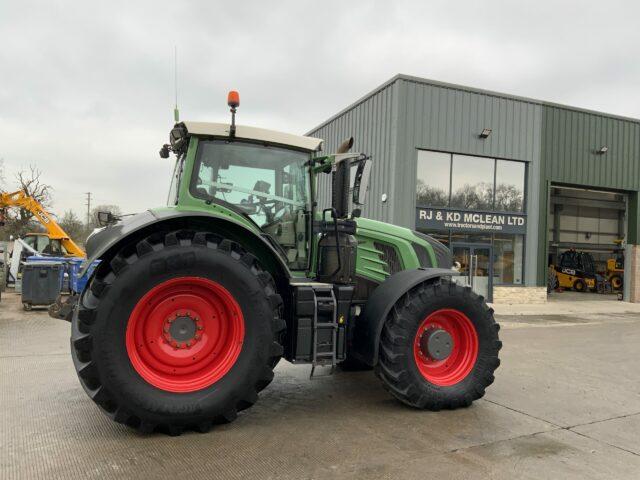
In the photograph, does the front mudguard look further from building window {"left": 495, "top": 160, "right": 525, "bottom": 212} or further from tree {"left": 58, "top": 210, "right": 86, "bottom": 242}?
tree {"left": 58, "top": 210, "right": 86, "bottom": 242}

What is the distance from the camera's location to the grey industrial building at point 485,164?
15.6 metres

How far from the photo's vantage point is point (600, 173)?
19.0 meters

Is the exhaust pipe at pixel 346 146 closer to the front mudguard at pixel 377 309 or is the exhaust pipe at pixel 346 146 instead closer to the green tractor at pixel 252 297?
the green tractor at pixel 252 297

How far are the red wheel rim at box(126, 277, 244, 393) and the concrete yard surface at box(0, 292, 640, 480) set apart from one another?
451mm

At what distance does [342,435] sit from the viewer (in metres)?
3.91

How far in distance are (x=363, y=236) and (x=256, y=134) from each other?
1.53 metres

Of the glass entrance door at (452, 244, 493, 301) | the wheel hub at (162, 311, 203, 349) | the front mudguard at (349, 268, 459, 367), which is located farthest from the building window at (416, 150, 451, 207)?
the wheel hub at (162, 311, 203, 349)

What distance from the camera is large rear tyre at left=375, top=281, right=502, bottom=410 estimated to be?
4.39 metres

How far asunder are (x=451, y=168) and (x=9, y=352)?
1326cm

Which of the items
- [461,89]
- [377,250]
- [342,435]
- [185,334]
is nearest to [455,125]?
[461,89]

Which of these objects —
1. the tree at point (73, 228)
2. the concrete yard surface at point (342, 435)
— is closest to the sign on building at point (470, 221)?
A: the concrete yard surface at point (342, 435)

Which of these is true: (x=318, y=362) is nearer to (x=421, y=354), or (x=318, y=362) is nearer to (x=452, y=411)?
(x=421, y=354)

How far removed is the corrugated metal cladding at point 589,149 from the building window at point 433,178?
418 cm

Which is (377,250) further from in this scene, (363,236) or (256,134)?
(256,134)
